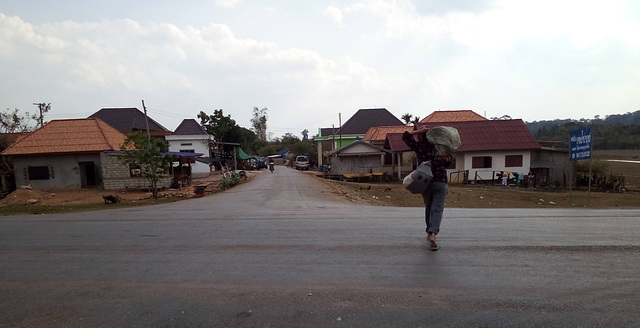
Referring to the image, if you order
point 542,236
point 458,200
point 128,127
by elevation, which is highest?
point 128,127

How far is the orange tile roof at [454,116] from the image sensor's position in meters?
37.8

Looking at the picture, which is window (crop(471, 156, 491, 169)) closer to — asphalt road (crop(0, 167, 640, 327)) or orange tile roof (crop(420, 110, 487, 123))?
orange tile roof (crop(420, 110, 487, 123))

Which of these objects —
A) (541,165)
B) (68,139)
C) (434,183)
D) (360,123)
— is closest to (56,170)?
(68,139)

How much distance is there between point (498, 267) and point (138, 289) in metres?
3.83

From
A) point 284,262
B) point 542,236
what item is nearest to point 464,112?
point 542,236

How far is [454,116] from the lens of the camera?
1515 inches

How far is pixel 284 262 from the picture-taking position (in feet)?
14.0

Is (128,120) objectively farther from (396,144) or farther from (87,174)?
(396,144)

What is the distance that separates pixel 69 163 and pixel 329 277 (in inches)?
1064

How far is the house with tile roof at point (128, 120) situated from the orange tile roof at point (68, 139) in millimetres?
13000

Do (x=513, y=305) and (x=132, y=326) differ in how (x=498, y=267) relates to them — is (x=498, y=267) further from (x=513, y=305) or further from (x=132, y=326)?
(x=132, y=326)

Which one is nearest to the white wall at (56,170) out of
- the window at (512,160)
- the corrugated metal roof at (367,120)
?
the window at (512,160)

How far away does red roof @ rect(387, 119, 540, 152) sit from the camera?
84.5 feet

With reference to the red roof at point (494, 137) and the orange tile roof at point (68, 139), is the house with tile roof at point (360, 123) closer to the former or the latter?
the red roof at point (494, 137)
